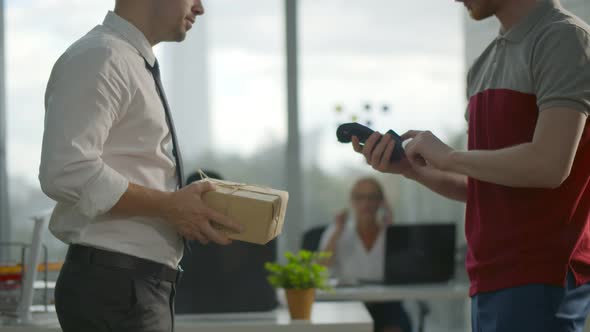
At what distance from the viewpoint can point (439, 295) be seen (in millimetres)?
4801

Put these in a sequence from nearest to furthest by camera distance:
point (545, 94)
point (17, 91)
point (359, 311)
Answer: point (545, 94)
point (359, 311)
point (17, 91)

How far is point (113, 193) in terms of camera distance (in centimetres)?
169

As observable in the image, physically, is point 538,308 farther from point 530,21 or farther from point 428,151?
point 530,21

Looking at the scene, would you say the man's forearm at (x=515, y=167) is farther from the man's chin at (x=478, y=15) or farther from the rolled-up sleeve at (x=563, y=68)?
the man's chin at (x=478, y=15)

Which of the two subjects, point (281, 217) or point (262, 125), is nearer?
point (281, 217)

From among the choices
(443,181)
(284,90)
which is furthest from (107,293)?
(284,90)

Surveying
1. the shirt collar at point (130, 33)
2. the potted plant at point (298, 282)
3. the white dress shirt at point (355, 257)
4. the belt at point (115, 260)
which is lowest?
the white dress shirt at point (355, 257)

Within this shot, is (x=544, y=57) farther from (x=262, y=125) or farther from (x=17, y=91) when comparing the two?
(x=17, y=91)

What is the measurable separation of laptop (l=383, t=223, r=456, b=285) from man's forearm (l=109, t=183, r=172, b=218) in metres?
3.20

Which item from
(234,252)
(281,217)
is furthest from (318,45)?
(281,217)

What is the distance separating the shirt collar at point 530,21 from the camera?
5.73ft

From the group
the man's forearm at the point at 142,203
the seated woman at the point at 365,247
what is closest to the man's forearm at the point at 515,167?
the man's forearm at the point at 142,203

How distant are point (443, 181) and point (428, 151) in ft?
0.95

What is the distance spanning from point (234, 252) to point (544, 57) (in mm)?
2071
